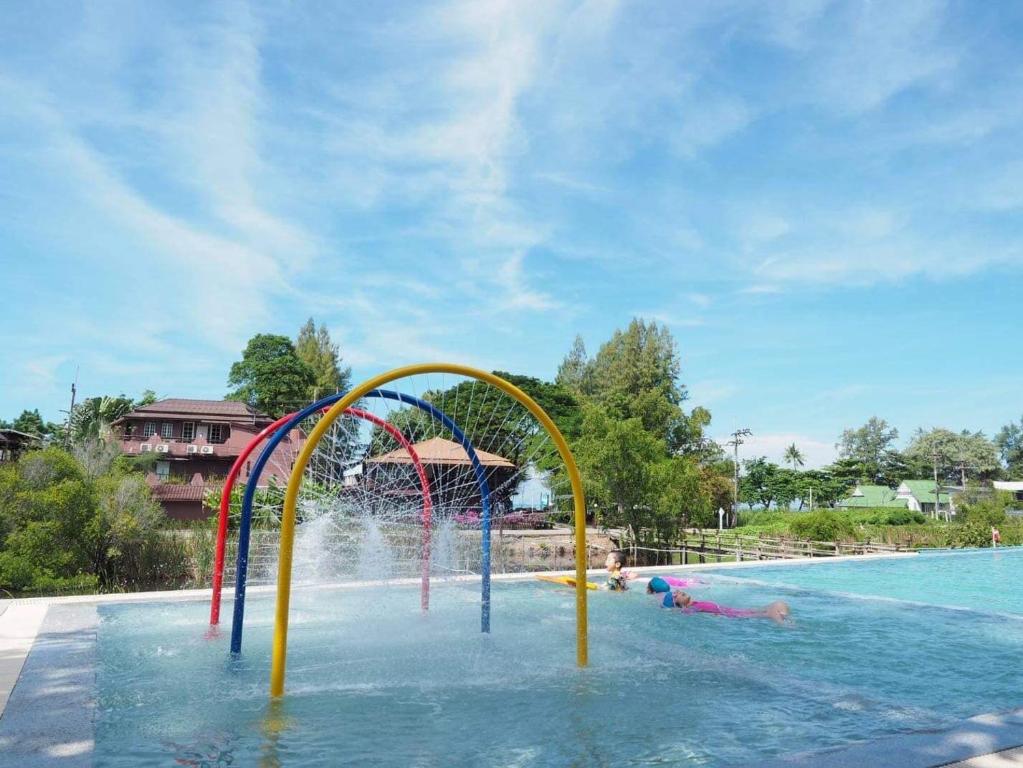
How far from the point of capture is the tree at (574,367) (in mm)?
67312

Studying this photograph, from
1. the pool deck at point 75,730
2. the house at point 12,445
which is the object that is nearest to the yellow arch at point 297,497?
the pool deck at point 75,730

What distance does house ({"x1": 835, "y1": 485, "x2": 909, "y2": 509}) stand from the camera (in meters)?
76.8

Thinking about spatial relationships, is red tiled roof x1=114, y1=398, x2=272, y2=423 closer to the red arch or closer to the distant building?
the red arch

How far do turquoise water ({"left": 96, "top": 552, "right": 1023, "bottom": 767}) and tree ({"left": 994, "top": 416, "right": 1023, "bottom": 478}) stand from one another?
116m

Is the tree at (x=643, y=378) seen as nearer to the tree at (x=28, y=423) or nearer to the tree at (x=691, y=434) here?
the tree at (x=691, y=434)

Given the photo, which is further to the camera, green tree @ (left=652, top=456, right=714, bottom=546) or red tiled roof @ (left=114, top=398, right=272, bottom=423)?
red tiled roof @ (left=114, top=398, right=272, bottom=423)

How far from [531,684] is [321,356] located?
6094 centimetres

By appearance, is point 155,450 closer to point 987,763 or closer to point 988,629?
point 988,629

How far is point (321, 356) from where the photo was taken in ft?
214

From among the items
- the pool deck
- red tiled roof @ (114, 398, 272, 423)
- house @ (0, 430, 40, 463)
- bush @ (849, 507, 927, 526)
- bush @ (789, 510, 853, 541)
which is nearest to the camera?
the pool deck

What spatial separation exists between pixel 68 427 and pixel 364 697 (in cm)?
3548

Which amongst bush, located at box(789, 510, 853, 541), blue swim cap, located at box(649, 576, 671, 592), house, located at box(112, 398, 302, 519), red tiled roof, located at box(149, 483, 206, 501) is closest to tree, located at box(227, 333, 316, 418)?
house, located at box(112, 398, 302, 519)

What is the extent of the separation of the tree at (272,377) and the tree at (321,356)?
1818 millimetres

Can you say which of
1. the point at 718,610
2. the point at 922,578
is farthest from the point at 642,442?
the point at 718,610
